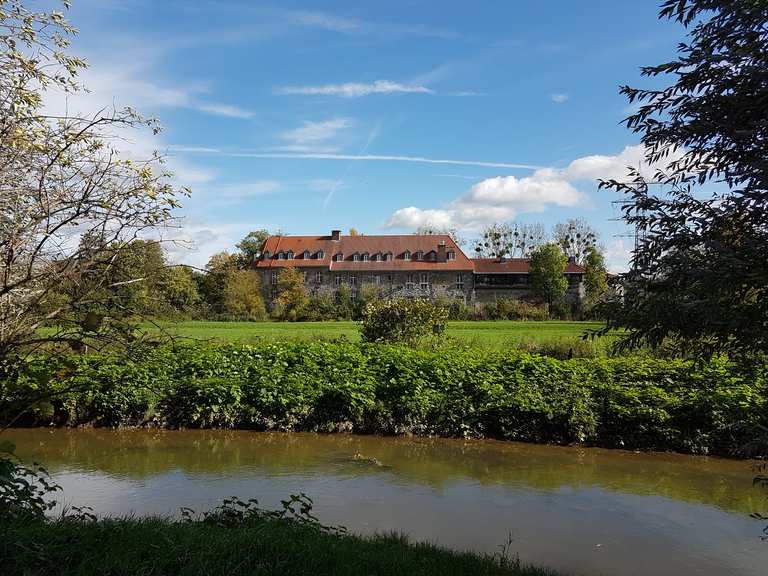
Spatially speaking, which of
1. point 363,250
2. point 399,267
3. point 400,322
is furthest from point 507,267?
point 400,322

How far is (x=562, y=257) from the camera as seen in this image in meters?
61.2

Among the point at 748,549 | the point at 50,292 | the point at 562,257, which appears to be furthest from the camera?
the point at 562,257

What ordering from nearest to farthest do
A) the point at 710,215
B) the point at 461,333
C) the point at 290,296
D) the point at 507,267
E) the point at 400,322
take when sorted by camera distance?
the point at 710,215, the point at 400,322, the point at 461,333, the point at 290,296, the point at 507,267

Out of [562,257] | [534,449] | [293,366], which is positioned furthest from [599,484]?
[562,257]

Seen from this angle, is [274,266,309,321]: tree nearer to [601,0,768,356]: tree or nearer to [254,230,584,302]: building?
[254,230,584,302]: building

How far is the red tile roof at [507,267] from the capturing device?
65.5m

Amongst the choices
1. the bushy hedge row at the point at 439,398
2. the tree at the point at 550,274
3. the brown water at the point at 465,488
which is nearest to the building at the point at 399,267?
the tree at the point at 550,274

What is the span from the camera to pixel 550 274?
5991cm

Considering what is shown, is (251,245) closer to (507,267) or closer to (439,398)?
(507,267)

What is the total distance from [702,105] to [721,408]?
9241mm

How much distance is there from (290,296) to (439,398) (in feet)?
142

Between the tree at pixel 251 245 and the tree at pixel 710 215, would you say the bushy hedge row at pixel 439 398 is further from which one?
the tree at pixel 251 245

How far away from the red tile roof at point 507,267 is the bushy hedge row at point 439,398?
52.2 meters

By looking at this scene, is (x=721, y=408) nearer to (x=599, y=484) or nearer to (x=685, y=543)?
(x=599, y=484)
